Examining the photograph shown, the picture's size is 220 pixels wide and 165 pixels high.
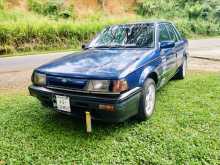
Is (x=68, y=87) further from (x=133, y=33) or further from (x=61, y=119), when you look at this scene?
(x=133, y=33)

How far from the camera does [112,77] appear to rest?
3.18 m

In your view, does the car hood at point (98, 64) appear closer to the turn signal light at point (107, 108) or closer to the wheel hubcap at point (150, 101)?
the turn signal light at point (107, 108)

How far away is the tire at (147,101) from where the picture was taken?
3645 millimetres

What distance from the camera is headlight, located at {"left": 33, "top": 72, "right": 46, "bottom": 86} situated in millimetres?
3714

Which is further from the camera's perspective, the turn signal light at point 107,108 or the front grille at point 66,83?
the front grille at point 66,83

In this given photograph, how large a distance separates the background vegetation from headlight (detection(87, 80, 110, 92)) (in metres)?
12.1

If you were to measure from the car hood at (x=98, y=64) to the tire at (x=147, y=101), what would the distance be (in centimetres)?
41

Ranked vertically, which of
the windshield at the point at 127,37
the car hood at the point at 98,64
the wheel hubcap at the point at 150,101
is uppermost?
the windshield at the point at 127,37

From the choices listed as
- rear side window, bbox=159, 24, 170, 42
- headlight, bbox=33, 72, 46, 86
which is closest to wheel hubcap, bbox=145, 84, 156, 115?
rear side window, bbox=159, 24, 170, 42

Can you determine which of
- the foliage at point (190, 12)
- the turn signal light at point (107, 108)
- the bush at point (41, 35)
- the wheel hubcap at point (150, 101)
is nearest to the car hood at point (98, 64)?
the turn signal light at point (107, 108)

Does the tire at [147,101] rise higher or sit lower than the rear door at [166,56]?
lower

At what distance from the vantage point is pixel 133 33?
4.55 meters

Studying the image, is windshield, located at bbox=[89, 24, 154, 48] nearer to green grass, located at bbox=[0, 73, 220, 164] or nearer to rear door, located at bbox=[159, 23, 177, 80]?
rear door, located at bbox=[159, 23, 177, 80]

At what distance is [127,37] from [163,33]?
0.78 m
